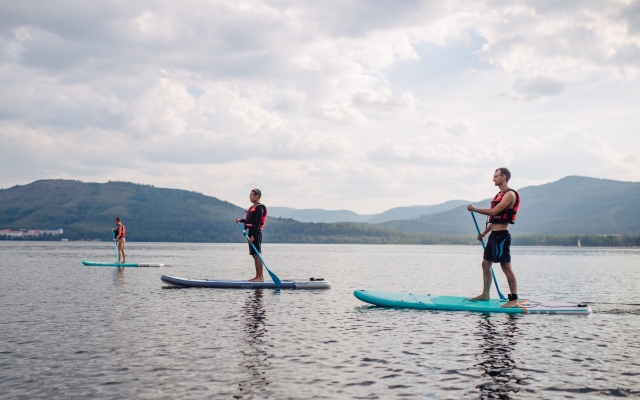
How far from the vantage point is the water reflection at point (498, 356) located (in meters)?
9.41

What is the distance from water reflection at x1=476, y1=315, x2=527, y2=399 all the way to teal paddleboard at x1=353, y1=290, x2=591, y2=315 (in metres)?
0.34

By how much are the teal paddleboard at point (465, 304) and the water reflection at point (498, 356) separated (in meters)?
0.34

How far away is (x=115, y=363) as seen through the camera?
434 inches

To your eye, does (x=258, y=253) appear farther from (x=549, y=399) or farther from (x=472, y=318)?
(x=549, y=399)

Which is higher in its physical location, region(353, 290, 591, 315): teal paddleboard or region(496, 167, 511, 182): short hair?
region(496, 167, 511, 182): short hair

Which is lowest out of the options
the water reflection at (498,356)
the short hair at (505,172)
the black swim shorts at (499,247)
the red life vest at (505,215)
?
the water reflection at (498,356)

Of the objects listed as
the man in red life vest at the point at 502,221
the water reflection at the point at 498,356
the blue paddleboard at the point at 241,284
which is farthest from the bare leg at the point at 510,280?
the blue paddleboard at the point at 241,284

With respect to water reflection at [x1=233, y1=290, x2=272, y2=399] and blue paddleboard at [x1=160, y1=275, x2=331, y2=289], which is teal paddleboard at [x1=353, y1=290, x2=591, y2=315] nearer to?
water reflection at [x1=233, y1=290, x2=272, y2=399]

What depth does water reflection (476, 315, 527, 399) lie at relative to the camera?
30.9ft

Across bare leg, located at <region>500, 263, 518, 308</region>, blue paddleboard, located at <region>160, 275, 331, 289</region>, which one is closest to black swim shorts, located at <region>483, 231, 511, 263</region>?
bare leg, located at <region>500, 263, 518, 308</region>

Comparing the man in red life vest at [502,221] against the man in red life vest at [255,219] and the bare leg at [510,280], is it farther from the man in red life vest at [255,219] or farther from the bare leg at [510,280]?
the man in red life vest at [255,219]

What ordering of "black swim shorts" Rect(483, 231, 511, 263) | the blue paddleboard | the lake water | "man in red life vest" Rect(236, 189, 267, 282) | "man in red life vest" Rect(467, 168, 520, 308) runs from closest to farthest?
1. the lake water
2. "man in red life vest" Rect(467, 168, 520, 308)
3. "black swim shorts" Rect(483, 231, 511, 263)
4. "man in red life vest" Rect(236, 189, 267, 282)
5. the blue paddleboard

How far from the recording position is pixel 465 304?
18203 mm

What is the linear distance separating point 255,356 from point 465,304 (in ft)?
29.1
